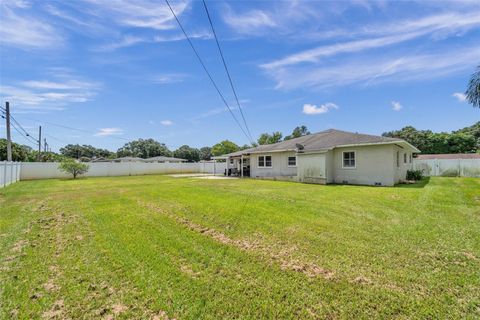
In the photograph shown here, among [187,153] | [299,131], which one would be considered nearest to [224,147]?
[187,153]

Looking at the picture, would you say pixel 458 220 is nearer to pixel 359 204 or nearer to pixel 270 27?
pixel 359 204

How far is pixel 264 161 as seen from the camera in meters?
19.9

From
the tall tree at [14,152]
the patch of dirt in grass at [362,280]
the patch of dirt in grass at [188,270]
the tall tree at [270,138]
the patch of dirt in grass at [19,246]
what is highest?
the tall tree at [270,138]

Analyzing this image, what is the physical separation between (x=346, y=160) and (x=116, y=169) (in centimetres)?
2343

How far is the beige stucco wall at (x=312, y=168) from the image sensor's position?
14375 millimetres

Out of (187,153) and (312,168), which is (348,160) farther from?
(187,153)

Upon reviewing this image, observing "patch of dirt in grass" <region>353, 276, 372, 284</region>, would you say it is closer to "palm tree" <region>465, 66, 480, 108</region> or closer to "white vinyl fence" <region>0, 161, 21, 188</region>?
"palm tree" <region>465, 66, 480, 108</region>

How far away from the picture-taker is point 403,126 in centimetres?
4594

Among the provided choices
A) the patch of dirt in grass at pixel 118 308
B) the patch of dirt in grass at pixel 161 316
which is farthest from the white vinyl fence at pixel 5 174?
the patch of dirt in grass at pixel 161 316

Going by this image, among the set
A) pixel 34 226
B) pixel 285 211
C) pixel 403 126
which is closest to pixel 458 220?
pixel 285 211

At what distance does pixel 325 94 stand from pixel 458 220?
17.5 m

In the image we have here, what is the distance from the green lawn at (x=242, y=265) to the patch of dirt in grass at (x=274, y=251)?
0.02 metres

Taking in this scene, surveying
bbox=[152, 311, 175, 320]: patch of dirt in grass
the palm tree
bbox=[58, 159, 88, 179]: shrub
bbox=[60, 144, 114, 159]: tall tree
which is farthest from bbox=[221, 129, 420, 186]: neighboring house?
bbox=[60, 144, 114, 159]: tall tree

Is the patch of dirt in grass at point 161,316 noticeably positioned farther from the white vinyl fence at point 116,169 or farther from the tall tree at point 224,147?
the tall tree at point 224,147
